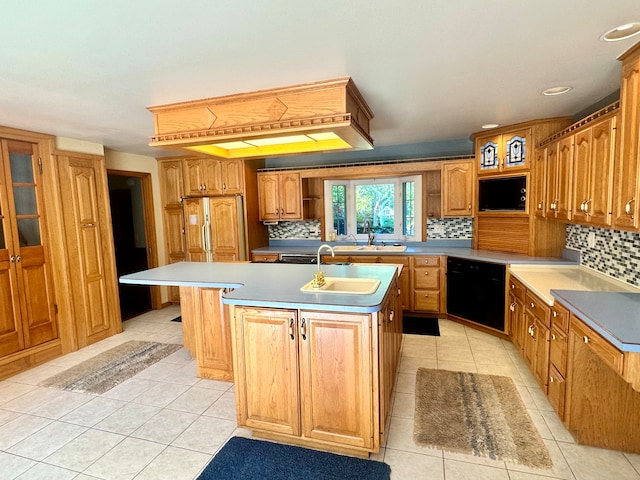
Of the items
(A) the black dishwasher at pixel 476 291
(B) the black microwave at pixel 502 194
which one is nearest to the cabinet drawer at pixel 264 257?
(A) the black dishwasher at pixel 476 291

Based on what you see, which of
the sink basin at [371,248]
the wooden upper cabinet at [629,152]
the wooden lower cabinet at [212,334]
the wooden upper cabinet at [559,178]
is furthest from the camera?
the sink basin at [371,248]

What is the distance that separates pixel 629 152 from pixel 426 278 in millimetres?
2633

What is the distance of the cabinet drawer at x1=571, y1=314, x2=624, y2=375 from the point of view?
1567mm

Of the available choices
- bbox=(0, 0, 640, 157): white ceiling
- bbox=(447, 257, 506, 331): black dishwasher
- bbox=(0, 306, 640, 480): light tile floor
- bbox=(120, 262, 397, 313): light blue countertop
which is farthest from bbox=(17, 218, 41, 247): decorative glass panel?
bbox=(447, 257, 506, 331): black dishwasher

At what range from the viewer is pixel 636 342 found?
4.89 feet

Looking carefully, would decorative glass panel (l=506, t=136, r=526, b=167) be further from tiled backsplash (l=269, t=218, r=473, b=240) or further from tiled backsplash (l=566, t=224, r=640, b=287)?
tiled backsplash (l=269, t=218, r=473, b=240)

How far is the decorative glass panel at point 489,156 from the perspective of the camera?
3.94 m

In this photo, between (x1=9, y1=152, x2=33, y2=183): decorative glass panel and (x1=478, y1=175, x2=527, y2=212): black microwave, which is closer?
(x1=9, y1=152, x2=33, y2=183): decorative glass panel

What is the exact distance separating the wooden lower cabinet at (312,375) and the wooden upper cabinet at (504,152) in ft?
8.70

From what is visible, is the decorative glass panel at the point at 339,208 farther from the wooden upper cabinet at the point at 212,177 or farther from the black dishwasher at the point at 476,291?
the black dishwasher at the point at 476,291

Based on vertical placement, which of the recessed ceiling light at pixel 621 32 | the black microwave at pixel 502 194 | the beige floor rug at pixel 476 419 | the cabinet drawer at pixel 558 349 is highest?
the recessed ceiling light at pixel 621 32

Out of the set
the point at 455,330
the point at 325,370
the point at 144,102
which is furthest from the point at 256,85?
the point at 455,330

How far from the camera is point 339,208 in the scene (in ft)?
17.1

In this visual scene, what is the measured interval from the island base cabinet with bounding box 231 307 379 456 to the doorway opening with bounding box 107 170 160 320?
3.56m
